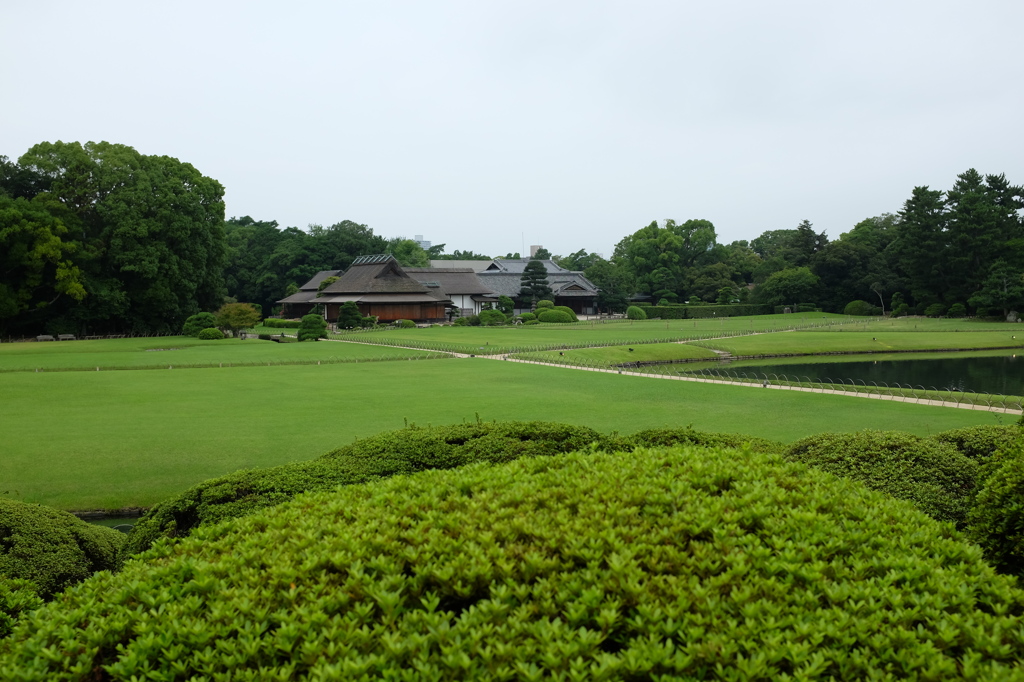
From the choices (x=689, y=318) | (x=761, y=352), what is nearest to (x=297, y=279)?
(x=689, y=318)

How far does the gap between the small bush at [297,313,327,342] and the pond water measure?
964 inches

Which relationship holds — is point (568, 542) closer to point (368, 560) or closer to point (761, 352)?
point (368, 560)

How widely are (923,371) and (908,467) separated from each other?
78.2ft

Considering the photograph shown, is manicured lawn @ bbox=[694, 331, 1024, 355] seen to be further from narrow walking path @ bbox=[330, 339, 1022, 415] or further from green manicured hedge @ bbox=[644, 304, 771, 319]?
green manicured hedge @ bbox=[644, 304, 771, 319]

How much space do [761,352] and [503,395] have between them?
1887cm

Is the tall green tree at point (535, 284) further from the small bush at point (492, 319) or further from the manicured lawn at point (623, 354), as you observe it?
the manicured lawn at point (623, 354)

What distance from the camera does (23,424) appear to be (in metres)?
12.8

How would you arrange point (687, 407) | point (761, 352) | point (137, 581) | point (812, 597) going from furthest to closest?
point (761, 352) → point (687, 407) → point (137, 581) → point (812, 597)

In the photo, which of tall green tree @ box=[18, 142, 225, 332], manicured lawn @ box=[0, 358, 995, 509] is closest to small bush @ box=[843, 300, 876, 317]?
manicured lawn @ box=[0, 358, 995, 509]

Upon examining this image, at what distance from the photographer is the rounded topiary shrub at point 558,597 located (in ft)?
7.55

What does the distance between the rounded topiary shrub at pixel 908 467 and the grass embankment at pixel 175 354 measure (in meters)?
23.3

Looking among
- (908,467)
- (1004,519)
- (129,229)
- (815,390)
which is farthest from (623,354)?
(129,229)

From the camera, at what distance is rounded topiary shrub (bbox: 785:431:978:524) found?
15.5 ft

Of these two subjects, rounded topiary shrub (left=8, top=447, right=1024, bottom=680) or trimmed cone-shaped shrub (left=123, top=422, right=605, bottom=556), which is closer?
rounded topiary shrub (left=8, top=447, right=1024, bottom=680)
